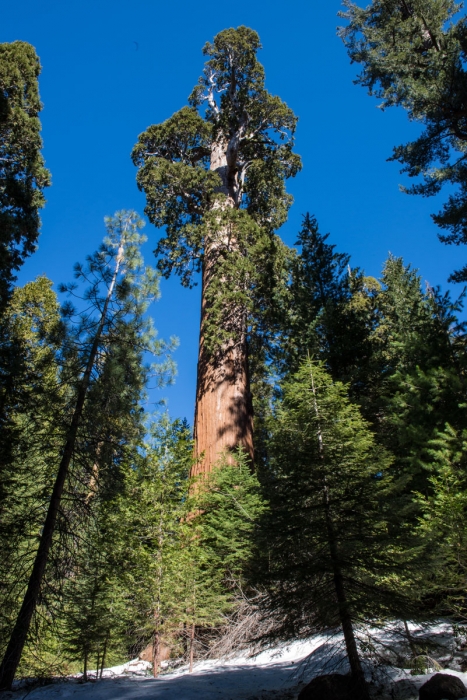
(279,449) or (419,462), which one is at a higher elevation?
(419,462)

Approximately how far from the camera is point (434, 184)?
1013 cm

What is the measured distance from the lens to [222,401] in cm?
945

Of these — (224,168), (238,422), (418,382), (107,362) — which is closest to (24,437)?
(107,362)

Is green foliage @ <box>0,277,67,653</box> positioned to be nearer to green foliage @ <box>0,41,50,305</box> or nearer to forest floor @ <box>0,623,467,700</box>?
forest floor @ <box>0,623,467,700</box>

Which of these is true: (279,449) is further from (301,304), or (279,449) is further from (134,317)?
(301,304)

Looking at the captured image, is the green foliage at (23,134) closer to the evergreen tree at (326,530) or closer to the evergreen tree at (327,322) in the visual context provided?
the evergreen tree at (327,322)

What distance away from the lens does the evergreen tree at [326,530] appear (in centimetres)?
365

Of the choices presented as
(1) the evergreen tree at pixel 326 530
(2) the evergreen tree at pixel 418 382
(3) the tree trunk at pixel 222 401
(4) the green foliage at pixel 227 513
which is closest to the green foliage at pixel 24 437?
(4) the green foliage at pixel 227 513

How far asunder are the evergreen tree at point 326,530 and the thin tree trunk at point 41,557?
8.74ft

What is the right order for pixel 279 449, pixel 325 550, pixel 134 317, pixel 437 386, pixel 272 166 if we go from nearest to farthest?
pixel 325 550 < pixel 279 449 < pixel 134 317 < pixel 437 386 < pixel 272 166

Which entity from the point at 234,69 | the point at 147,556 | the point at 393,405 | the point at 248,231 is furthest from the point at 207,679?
the point at 234,69

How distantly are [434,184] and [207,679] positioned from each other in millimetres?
10820

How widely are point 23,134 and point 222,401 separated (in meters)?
9.41

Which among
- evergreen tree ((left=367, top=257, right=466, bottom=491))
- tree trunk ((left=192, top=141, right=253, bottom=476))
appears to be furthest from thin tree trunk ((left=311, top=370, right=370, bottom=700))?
tree trunk ((left=192, top=141, right=253, bottom=476))
